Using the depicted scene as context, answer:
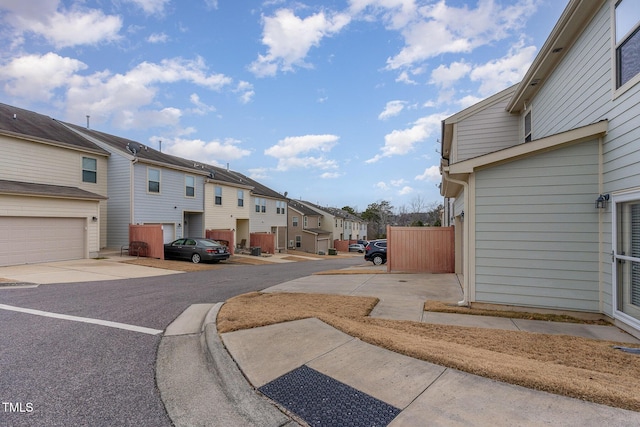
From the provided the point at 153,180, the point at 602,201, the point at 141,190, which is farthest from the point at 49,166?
the point at 602,201

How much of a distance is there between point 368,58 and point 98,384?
15.6 m

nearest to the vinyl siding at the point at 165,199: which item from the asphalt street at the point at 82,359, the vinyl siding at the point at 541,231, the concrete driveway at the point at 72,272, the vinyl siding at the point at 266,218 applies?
the concrete driveway at the point at 72,272

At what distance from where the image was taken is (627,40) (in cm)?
515

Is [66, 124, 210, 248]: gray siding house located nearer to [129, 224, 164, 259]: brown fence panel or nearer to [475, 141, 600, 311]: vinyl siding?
[129, 224, 164, 259]: brown fence panel

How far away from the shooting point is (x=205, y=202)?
23328mm

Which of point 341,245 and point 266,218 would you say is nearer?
point 266,218

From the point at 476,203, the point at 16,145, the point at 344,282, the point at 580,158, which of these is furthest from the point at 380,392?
the point at 16,145

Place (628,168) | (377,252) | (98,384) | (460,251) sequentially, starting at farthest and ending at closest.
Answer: (377,252), (460,251), (628,168), (98,384)

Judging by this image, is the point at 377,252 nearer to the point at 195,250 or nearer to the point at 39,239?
the point at 195,250

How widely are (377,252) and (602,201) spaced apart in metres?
14.1

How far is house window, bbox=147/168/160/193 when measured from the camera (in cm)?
1883

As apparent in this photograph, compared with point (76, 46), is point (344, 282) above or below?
below

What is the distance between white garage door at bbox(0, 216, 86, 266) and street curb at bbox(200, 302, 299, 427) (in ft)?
45.4

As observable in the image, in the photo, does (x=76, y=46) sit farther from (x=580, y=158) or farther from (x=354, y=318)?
(x=580, y=158)
